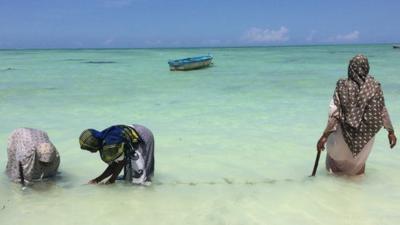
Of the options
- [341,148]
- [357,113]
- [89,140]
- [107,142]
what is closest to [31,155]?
[89,140]

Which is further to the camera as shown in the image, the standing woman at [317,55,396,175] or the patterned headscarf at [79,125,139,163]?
the standing woman at [317,55,396,175]

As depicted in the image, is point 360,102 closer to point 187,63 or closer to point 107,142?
point 107,142

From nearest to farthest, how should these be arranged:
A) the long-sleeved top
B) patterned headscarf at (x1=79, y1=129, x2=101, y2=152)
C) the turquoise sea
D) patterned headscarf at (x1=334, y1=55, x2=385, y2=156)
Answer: the turquoise sea < patterned headscarf at (x1=79, y1=129, x2=101, y2=152) < patterned headscarf at (x1=334, y1=55, x2=385, y2=156) < the long-sleeved top

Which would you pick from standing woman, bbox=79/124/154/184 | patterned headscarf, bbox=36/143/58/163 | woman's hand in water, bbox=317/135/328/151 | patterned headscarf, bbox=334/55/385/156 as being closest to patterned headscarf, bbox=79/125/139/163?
standing woman, bbox=79/124/154/184

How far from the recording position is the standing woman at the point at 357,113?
4.46m

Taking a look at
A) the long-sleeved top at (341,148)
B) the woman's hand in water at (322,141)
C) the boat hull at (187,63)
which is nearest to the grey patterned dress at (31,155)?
the woman's hand in water at (322,141)

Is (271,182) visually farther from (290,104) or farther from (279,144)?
(290,104)

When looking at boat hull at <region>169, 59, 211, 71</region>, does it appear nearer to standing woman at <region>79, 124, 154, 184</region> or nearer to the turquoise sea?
the turquoise sea

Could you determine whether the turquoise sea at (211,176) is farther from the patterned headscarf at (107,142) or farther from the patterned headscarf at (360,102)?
the patterned headscarf at (360,102)

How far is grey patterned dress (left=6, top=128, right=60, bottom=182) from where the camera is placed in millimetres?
4484

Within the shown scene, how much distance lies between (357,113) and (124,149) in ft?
7.30

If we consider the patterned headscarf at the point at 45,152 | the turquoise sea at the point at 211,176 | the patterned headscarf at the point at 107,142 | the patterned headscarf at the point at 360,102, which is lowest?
the turquoise sea at the point at 211,176

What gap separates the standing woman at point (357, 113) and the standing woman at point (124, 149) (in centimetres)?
172

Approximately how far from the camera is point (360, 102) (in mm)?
4457
